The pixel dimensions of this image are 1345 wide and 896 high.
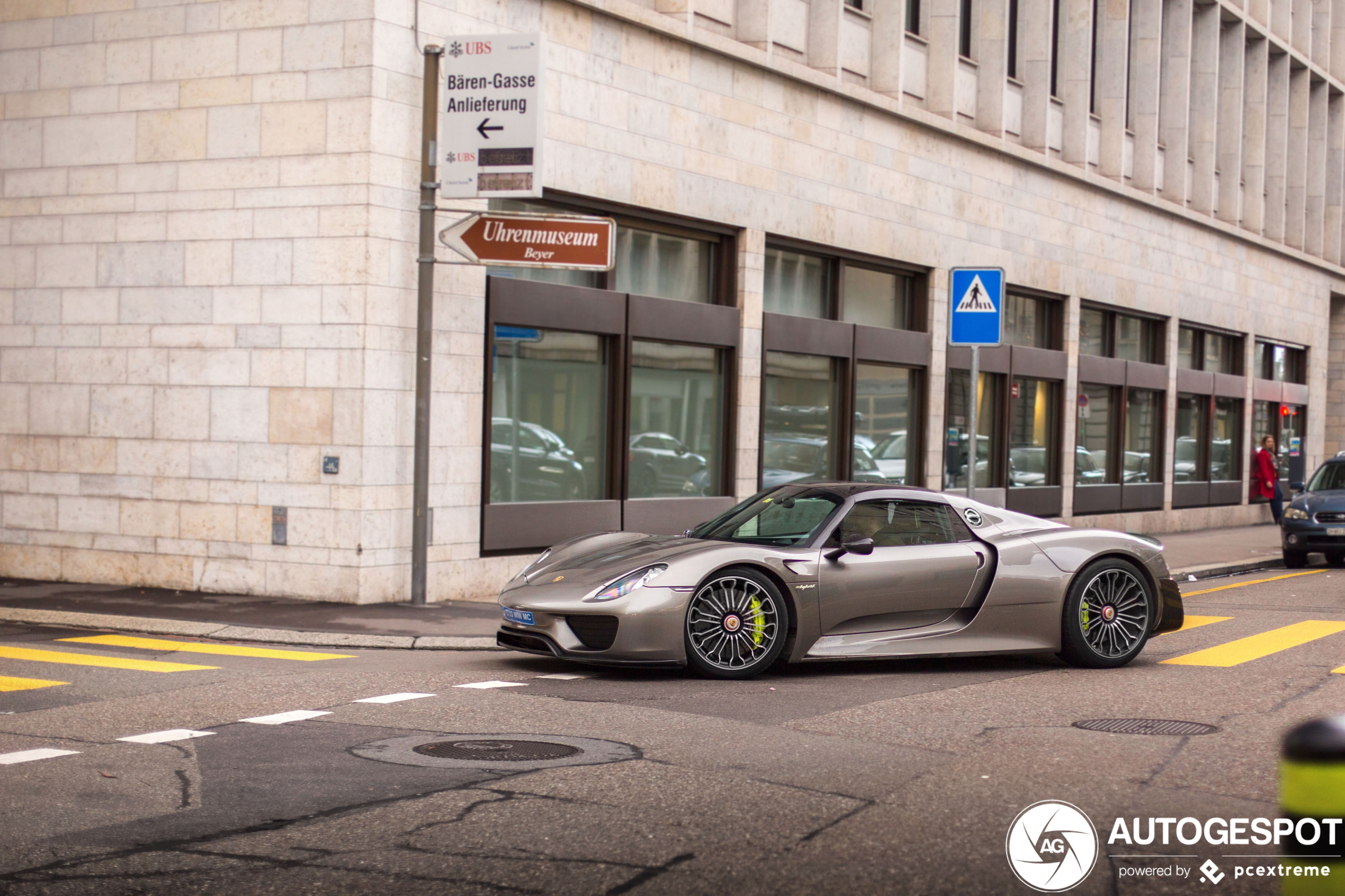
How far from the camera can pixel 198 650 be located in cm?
1024

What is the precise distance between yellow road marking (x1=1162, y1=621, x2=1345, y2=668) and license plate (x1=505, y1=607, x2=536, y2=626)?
4.59m

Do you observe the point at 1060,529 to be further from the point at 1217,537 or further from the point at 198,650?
the point at 1217,537

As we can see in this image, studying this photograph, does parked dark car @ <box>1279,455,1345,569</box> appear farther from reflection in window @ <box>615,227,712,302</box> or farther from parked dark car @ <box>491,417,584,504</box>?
parked dark car @ <box>491,417,584,504</box>

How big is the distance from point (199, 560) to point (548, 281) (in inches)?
177

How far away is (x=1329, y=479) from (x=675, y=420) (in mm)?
11063

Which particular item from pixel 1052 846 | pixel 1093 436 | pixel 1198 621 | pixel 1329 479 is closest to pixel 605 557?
pixel 1052 846

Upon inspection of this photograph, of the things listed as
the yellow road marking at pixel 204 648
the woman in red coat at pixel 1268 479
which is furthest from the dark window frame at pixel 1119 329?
the yellow road marking at pixel 204 648

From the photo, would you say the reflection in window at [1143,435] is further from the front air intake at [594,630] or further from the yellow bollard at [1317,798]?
the yellow bollard at [1317,798]

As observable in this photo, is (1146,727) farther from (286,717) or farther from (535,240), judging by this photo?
(535,240)

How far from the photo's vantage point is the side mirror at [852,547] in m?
9.22

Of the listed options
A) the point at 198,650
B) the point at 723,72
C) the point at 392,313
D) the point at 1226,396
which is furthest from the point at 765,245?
the point at 1226,396

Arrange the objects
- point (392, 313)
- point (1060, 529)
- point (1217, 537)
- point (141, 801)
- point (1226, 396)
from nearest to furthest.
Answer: point (141, 801) < point (1060, 529) < point (392, 313) < point (1217, 537) < point (1226, 396)

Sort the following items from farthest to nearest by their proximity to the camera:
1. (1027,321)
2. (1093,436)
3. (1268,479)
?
(1268,479) → (1093,436) → (1027,321)

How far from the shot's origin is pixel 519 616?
357 inches
